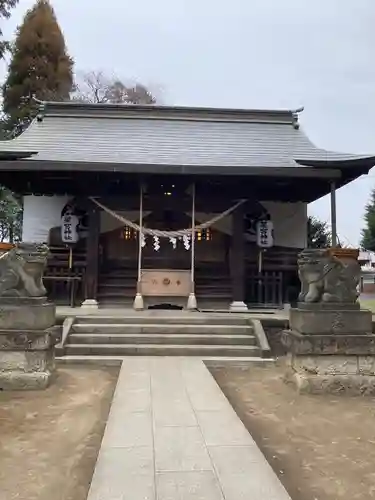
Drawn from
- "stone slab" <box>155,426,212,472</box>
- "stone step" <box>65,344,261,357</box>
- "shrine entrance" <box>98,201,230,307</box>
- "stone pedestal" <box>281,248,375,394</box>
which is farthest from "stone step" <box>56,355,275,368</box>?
"shrine entrance" <box>98,201,230,307</box>

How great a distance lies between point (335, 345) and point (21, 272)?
412cm

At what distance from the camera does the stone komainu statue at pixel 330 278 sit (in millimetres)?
5781

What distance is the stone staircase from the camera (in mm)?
7355

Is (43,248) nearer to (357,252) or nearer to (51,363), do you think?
(51,363)

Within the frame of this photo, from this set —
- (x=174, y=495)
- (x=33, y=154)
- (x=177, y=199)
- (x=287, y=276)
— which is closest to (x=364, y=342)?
(x=174, y=495)

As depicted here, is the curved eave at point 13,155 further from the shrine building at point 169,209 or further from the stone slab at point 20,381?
the stone slab at point 20,381

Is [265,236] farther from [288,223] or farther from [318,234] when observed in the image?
[318,234]

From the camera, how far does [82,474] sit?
10.5 ft

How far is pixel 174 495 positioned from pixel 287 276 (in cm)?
924

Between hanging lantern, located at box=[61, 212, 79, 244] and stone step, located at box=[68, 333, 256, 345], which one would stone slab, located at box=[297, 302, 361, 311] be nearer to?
stone step, located at box=[68, 333, 256, 345]

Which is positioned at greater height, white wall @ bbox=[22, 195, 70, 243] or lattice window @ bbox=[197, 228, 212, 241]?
white wall @ bbox=[22, 195, 70, 243]

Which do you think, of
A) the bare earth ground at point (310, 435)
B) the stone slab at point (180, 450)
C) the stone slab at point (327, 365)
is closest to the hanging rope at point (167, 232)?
the bare earth ground at point (310, 435)

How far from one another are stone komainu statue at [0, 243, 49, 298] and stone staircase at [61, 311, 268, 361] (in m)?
1.75

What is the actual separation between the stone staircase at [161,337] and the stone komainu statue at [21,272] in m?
1.75
